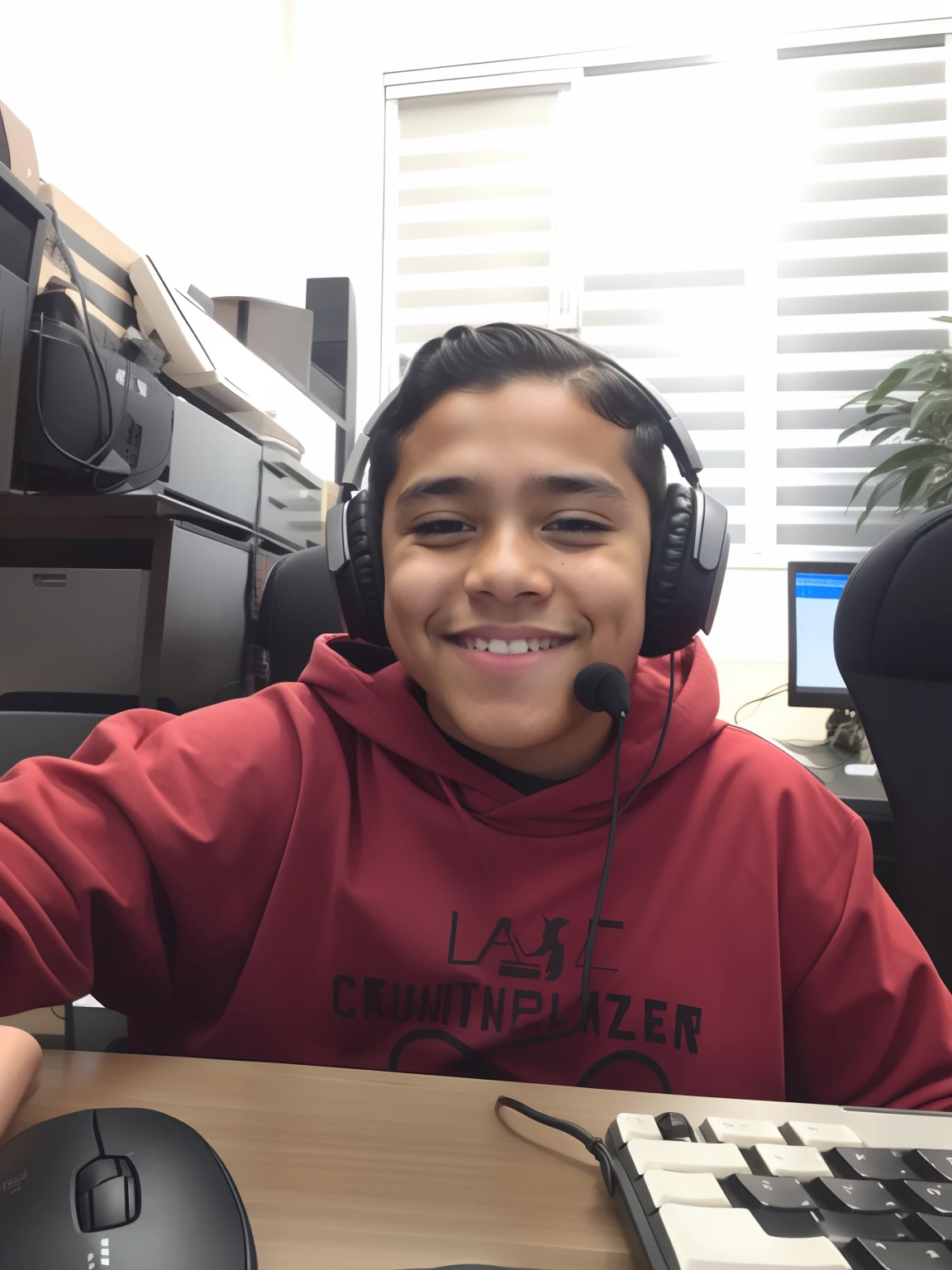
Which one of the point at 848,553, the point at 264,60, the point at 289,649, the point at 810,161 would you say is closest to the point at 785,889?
the point at 289,649

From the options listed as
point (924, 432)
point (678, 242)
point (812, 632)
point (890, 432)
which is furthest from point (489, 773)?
point (678, 242)

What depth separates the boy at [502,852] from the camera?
1.91ft

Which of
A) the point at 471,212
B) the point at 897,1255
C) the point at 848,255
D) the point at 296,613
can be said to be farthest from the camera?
the point at 471,212

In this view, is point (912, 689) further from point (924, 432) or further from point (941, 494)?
point (924, 432)

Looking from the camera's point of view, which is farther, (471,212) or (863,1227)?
(471,212)

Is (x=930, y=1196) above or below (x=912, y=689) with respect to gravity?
below

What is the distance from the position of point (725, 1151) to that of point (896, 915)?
0.35 meters

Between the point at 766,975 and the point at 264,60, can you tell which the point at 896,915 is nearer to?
the point at 766,975

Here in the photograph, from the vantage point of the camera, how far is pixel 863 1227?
0.30m

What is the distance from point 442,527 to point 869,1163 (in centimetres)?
46

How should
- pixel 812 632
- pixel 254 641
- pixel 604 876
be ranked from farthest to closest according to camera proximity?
pixel 812 632 → pixel 254 641 → pixel 604 876

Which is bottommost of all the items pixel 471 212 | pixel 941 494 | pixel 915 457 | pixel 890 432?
pixel 941 494

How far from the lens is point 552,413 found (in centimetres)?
63

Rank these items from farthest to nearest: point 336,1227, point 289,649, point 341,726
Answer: point 289,649 → point 341,726 → point 336,1227
